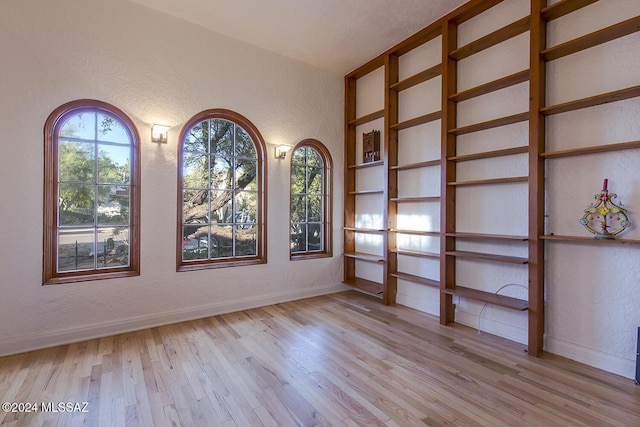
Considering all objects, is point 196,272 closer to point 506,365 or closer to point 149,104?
point 149,104

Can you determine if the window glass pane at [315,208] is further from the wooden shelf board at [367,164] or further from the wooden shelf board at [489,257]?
the wooden shelf board at [489,257]

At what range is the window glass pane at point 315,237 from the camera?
4711mm

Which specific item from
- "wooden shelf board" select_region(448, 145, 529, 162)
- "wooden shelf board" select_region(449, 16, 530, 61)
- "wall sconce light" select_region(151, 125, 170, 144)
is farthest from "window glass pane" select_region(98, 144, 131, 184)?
"wooden shelf board" select_region(449, 16, 530, 61)

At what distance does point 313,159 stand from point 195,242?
208 centimetres

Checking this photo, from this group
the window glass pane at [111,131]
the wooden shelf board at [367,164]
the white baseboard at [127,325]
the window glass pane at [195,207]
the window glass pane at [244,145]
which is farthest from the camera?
the wooden shelf board at [367,164]

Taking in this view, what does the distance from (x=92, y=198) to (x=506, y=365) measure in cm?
415

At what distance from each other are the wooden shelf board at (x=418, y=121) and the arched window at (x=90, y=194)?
3072 millimetres

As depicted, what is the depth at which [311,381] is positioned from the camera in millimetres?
2281

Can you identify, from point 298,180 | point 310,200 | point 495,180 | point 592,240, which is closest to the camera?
point 592,240

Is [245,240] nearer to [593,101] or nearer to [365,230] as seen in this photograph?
[365,230]

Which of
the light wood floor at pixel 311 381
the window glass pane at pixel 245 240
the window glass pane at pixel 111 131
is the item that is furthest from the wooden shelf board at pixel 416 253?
the window glass pane at pixel 111 131

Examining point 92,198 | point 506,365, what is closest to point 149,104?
point 92,198

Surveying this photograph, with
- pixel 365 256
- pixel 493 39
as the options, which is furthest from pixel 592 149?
pixel 365 256

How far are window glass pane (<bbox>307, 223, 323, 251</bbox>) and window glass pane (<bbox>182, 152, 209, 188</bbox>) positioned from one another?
1.70m
